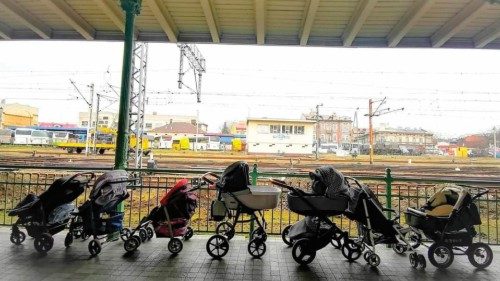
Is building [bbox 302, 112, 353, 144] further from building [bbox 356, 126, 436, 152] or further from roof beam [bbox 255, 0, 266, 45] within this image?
roof beam [bbox 255, 0, 266, 45]

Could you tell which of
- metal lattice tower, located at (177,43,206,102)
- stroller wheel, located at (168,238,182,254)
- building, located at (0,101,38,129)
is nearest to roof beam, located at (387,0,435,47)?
stroller wheel, located at (168,238,182,254)

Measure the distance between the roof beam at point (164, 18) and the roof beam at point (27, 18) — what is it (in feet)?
7.44

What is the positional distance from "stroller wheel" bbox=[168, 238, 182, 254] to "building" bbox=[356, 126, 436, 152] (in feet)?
117

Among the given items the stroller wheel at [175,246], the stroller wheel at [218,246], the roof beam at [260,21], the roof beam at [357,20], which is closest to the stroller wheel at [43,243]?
the stroller wheel at [175,246]

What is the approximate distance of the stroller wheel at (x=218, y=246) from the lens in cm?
401

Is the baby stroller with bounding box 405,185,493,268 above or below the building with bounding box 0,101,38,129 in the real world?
below

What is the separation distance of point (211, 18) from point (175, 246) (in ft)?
11.7

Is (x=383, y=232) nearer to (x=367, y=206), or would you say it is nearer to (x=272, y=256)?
(x=367, y=206)

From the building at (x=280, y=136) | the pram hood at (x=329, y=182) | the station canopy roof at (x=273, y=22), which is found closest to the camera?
→ the pram hood at (x=329, y=182)

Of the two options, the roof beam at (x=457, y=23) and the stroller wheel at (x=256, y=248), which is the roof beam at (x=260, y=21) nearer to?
the roof beam at (x=457, y=23)

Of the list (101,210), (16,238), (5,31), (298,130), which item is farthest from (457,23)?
(298,130)

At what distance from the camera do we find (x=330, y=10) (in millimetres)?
5160

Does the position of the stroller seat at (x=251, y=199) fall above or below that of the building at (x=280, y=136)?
below

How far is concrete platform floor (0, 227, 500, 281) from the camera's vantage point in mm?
3445
